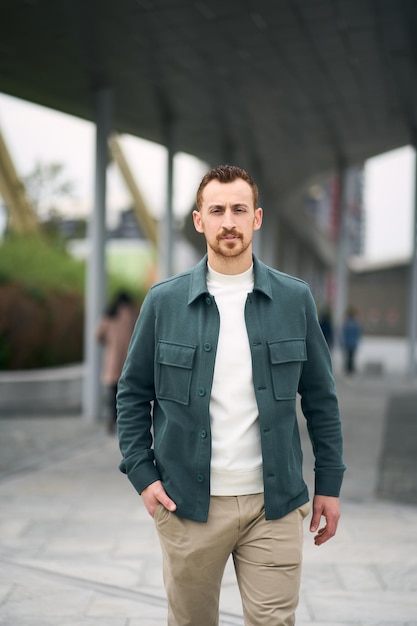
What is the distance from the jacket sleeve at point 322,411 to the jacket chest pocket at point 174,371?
0.42 meters

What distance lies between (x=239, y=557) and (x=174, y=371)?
0.64 meters

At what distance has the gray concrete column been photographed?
497 inches

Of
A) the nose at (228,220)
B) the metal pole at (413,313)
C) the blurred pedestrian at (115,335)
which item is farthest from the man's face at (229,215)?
the metal pole at (413,313)

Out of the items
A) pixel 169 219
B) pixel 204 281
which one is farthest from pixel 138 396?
pixel 169 219

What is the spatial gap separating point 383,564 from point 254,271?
10.6 ft

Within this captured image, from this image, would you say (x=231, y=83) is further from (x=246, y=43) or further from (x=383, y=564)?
(x=383, y=564)

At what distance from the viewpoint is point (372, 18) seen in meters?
10.9

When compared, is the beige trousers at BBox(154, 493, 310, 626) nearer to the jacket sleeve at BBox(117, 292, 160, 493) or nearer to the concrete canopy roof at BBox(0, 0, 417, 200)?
the jacket sleeve at BBox(117, 292, 160, 493)

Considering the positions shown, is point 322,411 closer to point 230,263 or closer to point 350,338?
point 230,263

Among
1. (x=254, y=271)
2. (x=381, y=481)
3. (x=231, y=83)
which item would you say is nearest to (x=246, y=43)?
(x=231, y=83)

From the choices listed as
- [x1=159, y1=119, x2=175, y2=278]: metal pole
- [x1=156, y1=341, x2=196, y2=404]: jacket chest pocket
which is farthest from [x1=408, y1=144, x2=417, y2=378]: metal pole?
[x1=156, y1=341, x2=196, y2=404]: jacket chest pocket

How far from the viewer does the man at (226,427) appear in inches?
107

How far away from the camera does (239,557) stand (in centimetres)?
283

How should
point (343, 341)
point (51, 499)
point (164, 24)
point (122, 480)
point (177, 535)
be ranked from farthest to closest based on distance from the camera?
point (343, 341), point (164, 24), point (122, 480), point (51, 499), point (177, 535)
